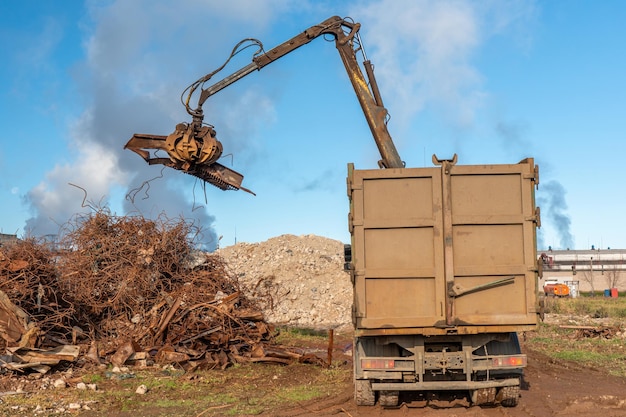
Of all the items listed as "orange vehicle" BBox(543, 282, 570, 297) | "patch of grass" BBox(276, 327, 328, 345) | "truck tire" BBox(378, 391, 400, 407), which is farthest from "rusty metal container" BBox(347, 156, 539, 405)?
"orange vehicle" BBox(543, 282, 570, 297)

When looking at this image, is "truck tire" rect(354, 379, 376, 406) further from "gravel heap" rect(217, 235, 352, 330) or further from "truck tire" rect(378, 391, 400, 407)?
"gravel heap" rect(217, 235, 352, 330)

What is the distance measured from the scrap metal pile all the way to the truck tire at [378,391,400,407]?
4.36 m

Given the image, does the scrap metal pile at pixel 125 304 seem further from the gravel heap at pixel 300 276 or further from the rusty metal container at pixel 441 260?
the gravel heap at pixel 300 276

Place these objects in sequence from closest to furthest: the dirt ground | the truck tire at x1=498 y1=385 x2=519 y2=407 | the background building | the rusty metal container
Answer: the rusty metal container → the dirt ground → the truck tire at x1=498 y1=385 x2=519 y2=407 → the background building

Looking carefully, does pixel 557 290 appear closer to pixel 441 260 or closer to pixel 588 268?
pixel 588 268

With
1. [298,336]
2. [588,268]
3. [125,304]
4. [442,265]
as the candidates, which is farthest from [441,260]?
[588,268]

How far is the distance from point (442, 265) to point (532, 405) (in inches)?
104

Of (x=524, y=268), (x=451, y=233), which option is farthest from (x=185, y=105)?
(x=524, y=268)

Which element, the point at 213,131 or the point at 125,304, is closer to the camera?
the point at 213,131

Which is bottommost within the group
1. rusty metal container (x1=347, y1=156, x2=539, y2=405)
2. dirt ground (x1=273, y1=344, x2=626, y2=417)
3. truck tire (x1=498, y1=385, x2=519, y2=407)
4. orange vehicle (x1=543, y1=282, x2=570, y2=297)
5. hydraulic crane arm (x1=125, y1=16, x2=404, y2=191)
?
dirt ground (x1=273, y1=344, x2=626, y2=417)

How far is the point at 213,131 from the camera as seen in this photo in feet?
38.4

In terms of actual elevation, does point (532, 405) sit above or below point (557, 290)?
below

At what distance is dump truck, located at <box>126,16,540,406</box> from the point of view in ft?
24.8

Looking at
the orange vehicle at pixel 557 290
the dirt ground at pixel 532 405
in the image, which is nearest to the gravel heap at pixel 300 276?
the dirt ground at pixel 532 405
